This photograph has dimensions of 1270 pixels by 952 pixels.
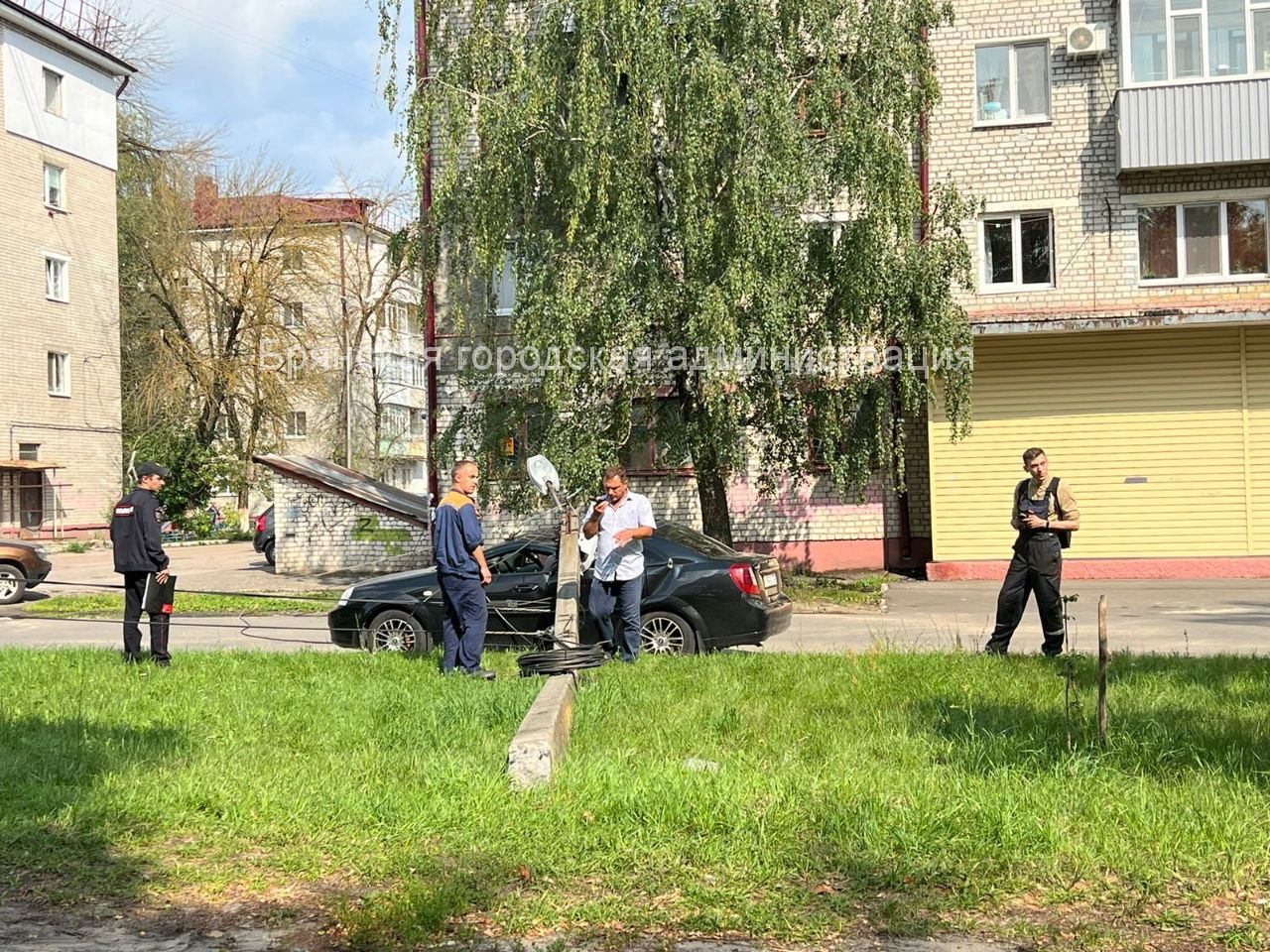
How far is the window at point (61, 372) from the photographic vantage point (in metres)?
38.7

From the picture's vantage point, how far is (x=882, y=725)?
7.77 meters

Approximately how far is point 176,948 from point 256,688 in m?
5.47

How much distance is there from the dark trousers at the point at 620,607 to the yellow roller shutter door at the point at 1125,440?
501 inches

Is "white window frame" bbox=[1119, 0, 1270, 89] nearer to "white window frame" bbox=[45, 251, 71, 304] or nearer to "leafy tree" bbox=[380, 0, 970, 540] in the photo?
"leafy tree" bbox=[380, 0, 970, 540]

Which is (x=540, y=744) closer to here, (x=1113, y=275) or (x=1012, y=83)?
(x=1113, y=275)

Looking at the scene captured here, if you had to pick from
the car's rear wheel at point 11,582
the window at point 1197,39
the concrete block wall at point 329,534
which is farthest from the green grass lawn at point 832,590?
the car's rear wheel at point 11,582

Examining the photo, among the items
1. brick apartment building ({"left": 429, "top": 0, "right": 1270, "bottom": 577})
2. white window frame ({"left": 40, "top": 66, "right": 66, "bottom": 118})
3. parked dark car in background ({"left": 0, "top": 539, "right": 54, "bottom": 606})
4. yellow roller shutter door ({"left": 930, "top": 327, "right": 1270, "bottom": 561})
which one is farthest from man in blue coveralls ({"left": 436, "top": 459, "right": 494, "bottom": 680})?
white window frame ({"left": 40, "top": 66, "right": 66, "bottom": 118})

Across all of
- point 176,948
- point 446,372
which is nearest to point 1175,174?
point 446,372

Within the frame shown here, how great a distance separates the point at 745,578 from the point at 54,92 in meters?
34.8

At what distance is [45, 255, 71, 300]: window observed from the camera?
38406 mm

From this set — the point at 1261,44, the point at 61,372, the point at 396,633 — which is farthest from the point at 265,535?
the point at 1261,44

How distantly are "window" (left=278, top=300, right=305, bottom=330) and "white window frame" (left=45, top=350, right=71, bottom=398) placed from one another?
894 centimetres

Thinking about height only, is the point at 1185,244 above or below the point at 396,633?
above

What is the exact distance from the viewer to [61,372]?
39000mm
